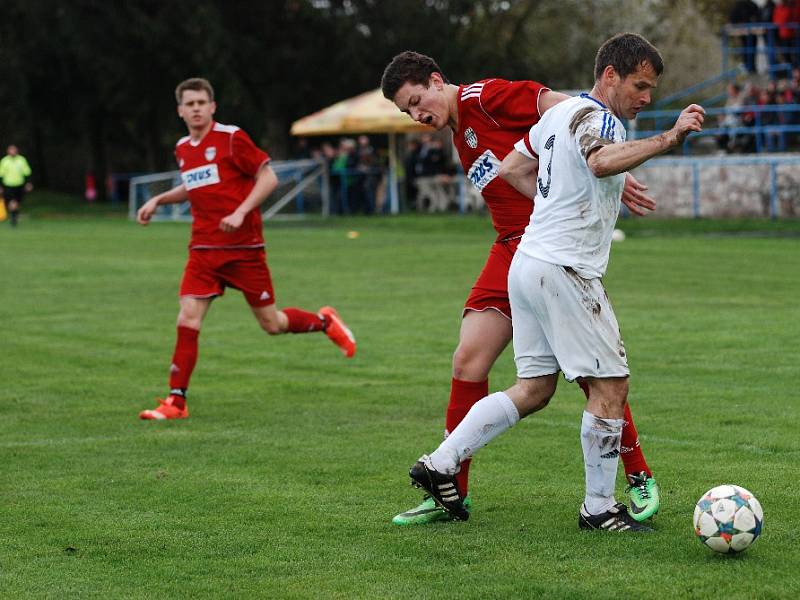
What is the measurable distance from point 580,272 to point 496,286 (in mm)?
695

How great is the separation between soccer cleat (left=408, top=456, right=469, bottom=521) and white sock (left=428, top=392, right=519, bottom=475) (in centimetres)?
3

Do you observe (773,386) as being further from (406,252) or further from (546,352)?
(406,252)

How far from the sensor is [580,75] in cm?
5441

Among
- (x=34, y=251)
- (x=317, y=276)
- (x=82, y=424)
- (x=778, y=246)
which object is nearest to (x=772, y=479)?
(x=82, y=424)

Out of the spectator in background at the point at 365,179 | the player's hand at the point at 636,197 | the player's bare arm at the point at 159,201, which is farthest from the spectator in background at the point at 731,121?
the player's hand at the point at 636,197

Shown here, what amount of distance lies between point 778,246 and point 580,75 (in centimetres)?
3275

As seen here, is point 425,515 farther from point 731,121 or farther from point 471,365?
point 731,121

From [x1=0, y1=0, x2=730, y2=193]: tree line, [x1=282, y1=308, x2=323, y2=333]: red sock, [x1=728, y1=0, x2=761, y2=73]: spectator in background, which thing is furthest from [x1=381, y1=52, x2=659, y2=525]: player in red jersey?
[x1=0, y1=0, x2=730, y2=193]: tree line

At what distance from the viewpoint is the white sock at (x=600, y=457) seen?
5625 mm

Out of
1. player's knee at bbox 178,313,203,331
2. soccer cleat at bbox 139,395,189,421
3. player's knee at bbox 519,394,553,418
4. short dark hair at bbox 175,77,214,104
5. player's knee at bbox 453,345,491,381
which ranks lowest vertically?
soccer cleat at bbox 139,395,189,421

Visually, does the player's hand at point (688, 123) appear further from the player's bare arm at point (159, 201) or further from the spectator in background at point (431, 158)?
the spectator in background at point (431, 158)

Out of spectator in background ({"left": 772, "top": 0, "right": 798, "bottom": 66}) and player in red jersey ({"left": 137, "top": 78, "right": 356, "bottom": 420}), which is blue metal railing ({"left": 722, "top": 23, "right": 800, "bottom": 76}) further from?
player in red jersey ({"left": 137, "top": 78, "right": 356, "bottom": 420})

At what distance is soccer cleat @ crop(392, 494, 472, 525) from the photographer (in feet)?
19.7

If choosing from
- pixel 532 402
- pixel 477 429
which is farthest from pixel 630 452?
pixel 477 429
